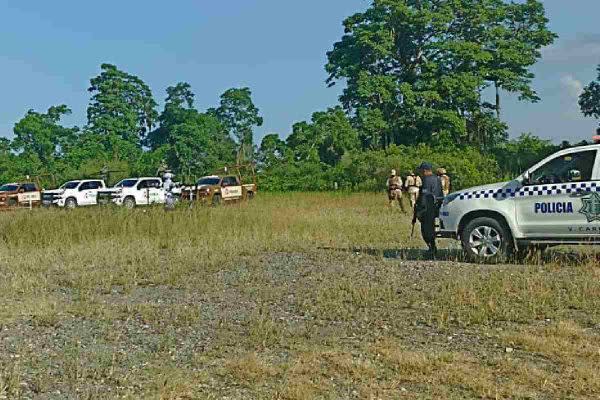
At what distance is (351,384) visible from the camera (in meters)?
5.57

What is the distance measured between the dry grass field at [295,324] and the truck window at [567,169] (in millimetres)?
1226

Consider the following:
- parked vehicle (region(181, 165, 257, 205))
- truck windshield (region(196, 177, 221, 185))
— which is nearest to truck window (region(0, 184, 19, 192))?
parked vehicle (region(181, 165, 257, 205))

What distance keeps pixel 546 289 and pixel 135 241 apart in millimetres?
9720

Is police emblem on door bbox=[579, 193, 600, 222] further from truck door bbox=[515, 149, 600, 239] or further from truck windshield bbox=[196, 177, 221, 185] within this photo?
truck windshield bbox=[196, 177, 221, 185]

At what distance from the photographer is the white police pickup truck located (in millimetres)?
11094

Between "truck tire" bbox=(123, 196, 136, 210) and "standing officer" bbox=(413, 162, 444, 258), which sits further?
"truck tire" bbox=(123, 196, 136, 210)

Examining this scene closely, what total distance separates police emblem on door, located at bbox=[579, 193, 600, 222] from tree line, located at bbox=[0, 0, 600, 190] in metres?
33.5

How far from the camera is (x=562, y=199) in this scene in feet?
36.9

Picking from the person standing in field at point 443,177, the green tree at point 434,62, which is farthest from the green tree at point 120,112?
the person standing in field at point 443,177

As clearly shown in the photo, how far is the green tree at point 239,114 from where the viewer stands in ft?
234

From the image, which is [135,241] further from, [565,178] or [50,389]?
[50,389]

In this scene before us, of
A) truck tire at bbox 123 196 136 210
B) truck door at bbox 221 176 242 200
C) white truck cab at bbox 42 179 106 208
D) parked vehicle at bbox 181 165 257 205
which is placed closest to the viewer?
truck tire at bbox 123 196 136 210

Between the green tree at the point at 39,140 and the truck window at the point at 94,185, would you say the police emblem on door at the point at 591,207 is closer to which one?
the truck window at the point at 94,185

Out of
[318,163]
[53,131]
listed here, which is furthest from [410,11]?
[53,131]
